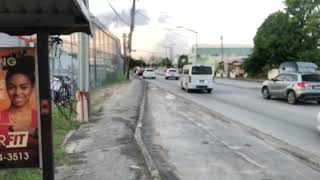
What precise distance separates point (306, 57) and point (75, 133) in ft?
199

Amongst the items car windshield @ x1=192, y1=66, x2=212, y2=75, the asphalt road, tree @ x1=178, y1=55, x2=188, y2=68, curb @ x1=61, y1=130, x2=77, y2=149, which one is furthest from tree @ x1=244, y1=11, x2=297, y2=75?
tree @ x1=178, y1=55, x2=188, y2=68

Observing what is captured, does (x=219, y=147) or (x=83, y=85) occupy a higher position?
(x=83, y=85)

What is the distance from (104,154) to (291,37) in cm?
6652

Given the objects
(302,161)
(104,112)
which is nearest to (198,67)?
(104,112)

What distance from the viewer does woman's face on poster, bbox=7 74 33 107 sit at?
6.61 m

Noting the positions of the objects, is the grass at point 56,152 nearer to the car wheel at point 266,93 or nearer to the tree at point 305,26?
the car wheel at point 266,93

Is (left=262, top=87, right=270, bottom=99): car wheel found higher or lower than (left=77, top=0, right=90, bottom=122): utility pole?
lower

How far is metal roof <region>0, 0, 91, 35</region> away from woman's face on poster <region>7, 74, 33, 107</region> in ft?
1.87

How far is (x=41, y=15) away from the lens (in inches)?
247

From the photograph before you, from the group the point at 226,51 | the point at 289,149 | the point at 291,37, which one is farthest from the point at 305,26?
the point at 226,51

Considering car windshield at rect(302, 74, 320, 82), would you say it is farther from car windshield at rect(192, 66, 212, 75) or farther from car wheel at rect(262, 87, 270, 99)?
car windshield at rect(192, 66, 212, 75)

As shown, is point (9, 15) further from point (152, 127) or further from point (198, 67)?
point (198, 67)

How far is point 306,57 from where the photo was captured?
71.2 meters

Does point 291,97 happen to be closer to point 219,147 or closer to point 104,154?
point 219,147
